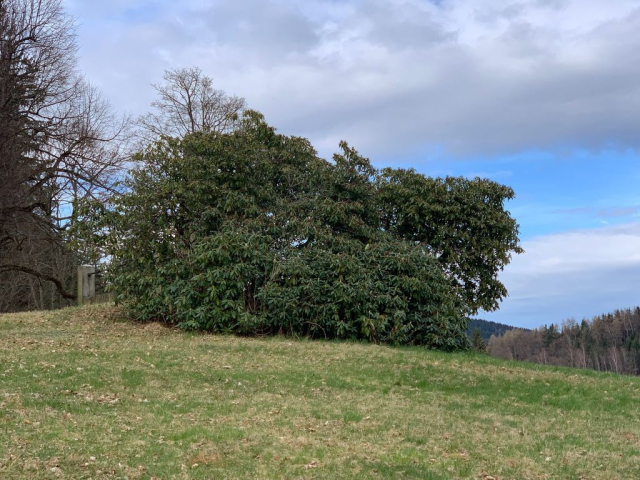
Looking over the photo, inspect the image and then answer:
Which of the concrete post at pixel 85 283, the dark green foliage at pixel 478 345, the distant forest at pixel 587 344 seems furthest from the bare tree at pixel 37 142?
the distant forest at pixel 587 344

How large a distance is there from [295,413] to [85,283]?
15872 mm

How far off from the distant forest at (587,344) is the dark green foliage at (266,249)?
56360 mm

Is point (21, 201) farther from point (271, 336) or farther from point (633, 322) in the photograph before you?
point (633, 322)

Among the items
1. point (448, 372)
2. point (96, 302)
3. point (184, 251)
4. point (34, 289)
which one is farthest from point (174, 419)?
point (34, 289)

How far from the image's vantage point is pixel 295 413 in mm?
8945

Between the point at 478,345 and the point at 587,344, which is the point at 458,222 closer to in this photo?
the point at 478,345

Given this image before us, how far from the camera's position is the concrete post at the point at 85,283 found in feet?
73.5

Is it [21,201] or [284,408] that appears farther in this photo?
[21,201]

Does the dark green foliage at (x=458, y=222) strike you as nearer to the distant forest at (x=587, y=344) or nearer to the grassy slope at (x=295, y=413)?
the grassy slope at (x=295, y=413)

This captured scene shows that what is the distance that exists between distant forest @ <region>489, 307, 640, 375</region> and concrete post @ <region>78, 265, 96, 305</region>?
2194 inches

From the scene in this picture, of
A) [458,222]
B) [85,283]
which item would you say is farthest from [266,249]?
[85,283]

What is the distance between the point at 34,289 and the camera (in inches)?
1203

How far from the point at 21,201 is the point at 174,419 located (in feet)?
59.2

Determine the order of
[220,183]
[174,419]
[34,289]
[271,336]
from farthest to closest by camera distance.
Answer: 1. [34,289]
2. [220,183]
3. [271,336]
4. [174,419]
